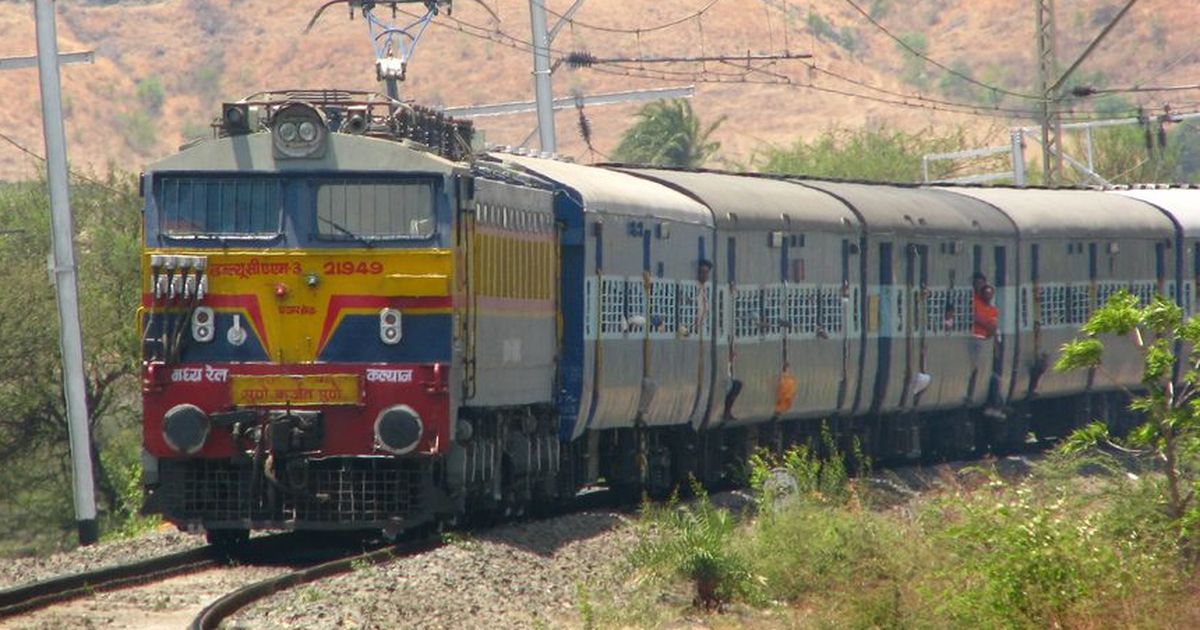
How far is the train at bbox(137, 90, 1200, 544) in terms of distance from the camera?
702 inches

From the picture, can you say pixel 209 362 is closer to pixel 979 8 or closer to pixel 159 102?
pixel 159 102

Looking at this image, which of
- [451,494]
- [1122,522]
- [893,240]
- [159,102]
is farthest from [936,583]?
[159,102]

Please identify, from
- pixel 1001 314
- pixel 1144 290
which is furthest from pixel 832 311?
pixel 1144 290

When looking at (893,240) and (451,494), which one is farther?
(893,240)

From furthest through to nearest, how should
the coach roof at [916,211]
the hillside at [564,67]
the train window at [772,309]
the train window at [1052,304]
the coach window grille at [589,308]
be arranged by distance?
1. the hillside at [564,67]
2. the train window at [1052,304]
3. the coach roof at [916,211]
4. the train window at [772,309]
5. the coach window grille at [589,308]

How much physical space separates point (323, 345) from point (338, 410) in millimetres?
485

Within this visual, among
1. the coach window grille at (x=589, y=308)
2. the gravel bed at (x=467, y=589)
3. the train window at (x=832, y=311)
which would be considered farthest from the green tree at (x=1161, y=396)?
the train window at (x=832, y=311)

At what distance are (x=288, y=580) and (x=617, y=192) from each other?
7.12 metres

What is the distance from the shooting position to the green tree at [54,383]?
3884cm

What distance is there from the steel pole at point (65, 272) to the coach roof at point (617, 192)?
641cm

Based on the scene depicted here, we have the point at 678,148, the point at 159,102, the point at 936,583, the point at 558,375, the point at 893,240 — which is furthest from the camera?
the point at 159,102

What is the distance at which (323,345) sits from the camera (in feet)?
58.5

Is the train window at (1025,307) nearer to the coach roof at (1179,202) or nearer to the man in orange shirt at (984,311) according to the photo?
the man in orange shirt at (984,311)

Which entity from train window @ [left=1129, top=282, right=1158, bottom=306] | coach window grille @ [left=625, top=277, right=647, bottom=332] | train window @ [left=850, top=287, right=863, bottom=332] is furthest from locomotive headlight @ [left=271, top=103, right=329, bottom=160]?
train window @ [left=1129, top=282, right=1158, bottom=306]
